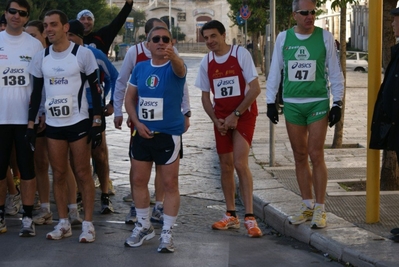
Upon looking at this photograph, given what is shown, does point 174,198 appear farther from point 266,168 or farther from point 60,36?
point 266,168

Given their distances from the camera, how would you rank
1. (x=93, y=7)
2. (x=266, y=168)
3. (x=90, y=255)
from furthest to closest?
(x=93, y=7), (x=266, y=168), (x=90, y=255)

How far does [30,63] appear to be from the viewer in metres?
7.84

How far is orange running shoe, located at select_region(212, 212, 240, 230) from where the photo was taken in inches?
322

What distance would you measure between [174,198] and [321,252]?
49.6 inches

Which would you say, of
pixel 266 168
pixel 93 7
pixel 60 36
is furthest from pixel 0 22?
pixel 93 7

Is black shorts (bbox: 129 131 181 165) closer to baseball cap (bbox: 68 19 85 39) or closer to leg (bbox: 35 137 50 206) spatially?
leg (bbox: 35 137 50 206)

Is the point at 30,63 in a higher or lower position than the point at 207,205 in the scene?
higher

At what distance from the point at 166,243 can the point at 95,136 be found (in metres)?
1.09

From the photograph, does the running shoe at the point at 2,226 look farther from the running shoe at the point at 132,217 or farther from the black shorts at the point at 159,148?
the black shorts at the point at 159,148

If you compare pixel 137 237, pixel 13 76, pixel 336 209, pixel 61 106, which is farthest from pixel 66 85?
pixel 336 209

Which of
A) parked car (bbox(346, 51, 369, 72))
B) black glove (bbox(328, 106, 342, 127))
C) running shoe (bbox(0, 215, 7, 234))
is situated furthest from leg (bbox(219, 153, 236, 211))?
parked car (bbox(346, 51, 369, 72))

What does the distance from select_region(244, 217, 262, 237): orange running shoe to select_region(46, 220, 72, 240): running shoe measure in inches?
61.0

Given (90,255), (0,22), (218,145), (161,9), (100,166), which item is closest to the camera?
(90,255)

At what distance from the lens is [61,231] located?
7.71m
